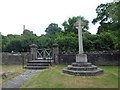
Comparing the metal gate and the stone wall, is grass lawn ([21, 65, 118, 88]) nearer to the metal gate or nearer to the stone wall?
the stone wall

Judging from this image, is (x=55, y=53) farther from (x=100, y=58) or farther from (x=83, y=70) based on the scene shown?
(x=83, y=70)

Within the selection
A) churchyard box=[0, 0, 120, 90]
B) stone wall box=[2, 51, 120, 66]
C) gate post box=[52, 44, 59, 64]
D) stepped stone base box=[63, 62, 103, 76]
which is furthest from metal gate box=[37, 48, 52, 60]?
stepped stone base box=[63, 62, 103, 76]

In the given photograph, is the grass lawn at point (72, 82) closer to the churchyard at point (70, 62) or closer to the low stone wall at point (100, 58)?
the churchyard at point (70, 62)

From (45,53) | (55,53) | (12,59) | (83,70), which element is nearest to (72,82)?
(83,70)

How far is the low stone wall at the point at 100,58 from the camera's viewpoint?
13.2 meters

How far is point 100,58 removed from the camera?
13.5m

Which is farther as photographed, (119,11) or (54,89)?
(119,11)

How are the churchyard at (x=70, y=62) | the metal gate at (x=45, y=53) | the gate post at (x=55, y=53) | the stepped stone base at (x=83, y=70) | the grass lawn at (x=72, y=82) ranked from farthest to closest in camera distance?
the metal gate at (x=45, y=53)
the gate post at (x=55, y=53)
the stepped stone base at (x=83, y=70)
the churchyard at (x=70, y=62)
the grass lawn at (x=72, y=82)

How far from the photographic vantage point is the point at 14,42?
24.2 metres

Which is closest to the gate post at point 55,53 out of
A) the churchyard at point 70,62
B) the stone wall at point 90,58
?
the churchyard at point 70,62

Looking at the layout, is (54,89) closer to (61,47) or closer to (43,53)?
(43,53)

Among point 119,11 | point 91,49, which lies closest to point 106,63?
point 91,49

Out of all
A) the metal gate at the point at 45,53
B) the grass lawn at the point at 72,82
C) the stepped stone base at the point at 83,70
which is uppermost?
the metal gate at the point at 45,53

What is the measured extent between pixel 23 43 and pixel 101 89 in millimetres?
20644
